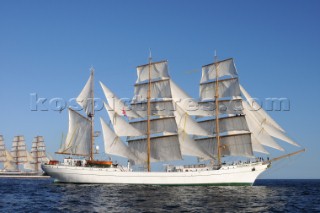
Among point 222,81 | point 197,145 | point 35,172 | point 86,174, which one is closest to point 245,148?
point 197,145

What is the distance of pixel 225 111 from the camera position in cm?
6184

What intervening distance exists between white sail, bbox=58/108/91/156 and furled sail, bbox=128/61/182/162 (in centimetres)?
703

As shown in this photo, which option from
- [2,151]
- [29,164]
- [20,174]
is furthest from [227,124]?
[2,151]

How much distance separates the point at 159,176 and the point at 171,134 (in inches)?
268

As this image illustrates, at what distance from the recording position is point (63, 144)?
61406 mm

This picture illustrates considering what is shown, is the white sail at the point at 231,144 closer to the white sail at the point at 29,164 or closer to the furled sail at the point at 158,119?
the furled sail at the point at 158,119

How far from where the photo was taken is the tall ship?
187 feet

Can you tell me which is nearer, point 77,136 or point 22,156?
point 77,136

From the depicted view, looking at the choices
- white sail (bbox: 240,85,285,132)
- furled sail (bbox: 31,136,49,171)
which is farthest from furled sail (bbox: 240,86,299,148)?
furled sail (bbox: 31,136,49,171)

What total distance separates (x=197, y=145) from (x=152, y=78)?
42.0 ft

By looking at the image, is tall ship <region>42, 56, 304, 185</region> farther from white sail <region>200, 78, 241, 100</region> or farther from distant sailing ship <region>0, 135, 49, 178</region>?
distant sailing ship <region>0, 135, 49, 178</region>

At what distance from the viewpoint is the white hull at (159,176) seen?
56.5 meters

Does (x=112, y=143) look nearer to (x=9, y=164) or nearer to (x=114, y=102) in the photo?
(x=114, y=102)

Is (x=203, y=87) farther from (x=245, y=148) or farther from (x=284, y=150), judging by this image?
(x=284, y=150)
